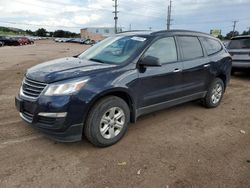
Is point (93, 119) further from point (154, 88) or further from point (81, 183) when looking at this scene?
point (154, 88)

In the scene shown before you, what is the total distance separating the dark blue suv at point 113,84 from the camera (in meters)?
3.40

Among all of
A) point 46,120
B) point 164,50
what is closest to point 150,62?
point 164,50

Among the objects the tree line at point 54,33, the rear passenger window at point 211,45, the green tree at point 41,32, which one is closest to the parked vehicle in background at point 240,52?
the rear passenger window at point 211,45

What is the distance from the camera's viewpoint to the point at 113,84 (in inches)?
144

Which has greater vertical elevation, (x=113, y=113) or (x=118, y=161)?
(x=113, y=113)

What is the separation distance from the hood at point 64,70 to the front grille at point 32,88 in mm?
60

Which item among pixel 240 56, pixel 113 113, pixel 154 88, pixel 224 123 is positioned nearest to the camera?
pixel 113 113

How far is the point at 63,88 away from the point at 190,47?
2916 mm

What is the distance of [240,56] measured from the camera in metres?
9.28

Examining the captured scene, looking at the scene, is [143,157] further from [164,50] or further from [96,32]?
[96,32]

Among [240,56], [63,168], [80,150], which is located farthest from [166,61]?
[240,56]

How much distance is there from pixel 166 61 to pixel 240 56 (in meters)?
6.01

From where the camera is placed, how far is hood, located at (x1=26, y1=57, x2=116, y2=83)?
349cm

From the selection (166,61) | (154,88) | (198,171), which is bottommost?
(198,171)
